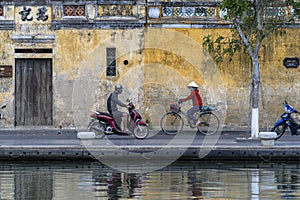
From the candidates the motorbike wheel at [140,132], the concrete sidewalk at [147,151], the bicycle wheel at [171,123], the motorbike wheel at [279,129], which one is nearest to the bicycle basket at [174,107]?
the bicycle wheel at [171,123]

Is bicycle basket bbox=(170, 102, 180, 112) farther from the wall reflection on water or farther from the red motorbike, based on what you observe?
the wall reflection on water

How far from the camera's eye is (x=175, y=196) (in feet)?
65.4

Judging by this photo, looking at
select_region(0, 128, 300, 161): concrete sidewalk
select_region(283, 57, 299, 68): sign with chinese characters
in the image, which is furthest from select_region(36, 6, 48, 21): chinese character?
select_region(283, 57, 299, 68): sign with chinese characters

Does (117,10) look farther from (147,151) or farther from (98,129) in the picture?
(147,151)

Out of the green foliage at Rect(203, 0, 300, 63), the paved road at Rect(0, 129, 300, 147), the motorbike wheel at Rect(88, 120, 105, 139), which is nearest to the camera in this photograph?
the paved road at Rect(0, 129, 300, 147)

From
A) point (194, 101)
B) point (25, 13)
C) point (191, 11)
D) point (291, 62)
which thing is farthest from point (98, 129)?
point (291, 62)

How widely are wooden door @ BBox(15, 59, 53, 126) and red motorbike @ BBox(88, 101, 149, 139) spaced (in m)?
3.94

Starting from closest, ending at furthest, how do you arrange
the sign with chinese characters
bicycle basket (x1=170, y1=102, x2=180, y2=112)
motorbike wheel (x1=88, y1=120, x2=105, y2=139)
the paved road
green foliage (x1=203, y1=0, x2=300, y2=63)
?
the paved road → green foliage (x1=203, y1=0, x2=300, y2=63) → motorbike wheel (x1=88, y1=120, x2=105, y2=139) → bicycle basket (x1=170, y1=102, x2=180, y2=112) → the sign with chinese characters

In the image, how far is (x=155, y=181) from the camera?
72.8 feet

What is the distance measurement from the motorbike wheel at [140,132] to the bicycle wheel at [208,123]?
2.29 m

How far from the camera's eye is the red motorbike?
92.3 ft

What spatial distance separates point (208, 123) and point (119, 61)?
3.58 m

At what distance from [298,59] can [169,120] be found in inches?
176

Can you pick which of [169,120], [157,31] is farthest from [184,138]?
[157,31]
